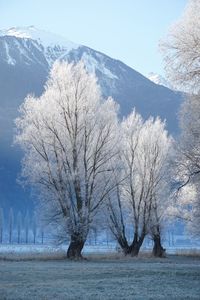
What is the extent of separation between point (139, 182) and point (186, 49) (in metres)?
24.9

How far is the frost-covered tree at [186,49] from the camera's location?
58.1 ft

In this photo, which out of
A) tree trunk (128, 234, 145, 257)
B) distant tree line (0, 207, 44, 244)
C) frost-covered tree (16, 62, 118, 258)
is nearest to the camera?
frost-covered tree (16, 62, 118, 258)

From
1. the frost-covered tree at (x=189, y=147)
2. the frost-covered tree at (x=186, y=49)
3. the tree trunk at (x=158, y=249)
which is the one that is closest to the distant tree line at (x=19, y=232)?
the tree trunk at (x=158, y=249)

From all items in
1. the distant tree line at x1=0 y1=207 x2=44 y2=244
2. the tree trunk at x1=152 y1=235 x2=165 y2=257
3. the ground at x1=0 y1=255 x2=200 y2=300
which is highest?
the distant tree line at x1=0 y1=207 x2=44 y2=244

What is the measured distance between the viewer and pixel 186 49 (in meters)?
17.8

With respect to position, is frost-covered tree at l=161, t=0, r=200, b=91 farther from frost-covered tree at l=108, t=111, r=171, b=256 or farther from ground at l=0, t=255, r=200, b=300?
frost-covered tree at l=108, t=111, r=171, b=256

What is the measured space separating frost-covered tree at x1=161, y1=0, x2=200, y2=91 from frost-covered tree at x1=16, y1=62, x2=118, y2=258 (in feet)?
47.5

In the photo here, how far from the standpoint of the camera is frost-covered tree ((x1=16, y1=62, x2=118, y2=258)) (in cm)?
3142

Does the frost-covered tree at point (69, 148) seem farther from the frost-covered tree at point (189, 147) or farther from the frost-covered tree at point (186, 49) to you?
the frost-covered tree at point (186, 49)

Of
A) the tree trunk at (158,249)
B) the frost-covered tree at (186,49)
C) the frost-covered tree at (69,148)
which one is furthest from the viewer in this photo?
the tree trunk at (158,249)

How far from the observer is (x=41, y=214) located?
104 feet

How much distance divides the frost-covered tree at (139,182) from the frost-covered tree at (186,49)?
70.4ft

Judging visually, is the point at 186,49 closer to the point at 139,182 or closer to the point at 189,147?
the point at 189,147

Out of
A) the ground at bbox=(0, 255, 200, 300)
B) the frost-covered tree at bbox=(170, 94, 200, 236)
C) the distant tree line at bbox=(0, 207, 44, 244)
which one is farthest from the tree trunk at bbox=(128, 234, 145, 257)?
the distant tree line at bbox=(0, 207, 44, 244)
